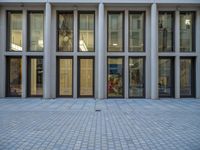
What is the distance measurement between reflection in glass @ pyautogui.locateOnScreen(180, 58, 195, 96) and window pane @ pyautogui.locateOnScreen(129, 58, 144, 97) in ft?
8.34

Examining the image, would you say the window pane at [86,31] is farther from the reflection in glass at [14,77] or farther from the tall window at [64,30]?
the reflection in glass at [14,77]

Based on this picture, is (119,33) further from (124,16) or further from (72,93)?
(72,93)

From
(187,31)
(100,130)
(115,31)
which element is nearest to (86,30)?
(115,31)

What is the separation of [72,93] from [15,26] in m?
5.59

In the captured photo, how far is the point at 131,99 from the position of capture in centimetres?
1880

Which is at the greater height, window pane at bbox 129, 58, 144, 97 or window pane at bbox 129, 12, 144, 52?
window pane at bbox 129, 12, 144, 52

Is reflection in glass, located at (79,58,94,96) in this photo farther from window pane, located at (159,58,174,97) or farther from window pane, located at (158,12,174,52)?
window pane, located at (158,12,174,52)

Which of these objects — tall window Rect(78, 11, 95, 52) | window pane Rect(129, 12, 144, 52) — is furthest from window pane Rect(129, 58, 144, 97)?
tall window Rect(78, 11, 95, 52)

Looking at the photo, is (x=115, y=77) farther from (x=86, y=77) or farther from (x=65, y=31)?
(x=65, y=31)

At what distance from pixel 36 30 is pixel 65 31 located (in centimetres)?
184

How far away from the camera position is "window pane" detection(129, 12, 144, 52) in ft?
64.2

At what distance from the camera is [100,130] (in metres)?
8.83

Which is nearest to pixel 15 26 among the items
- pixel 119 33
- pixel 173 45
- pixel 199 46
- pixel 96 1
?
pixel 96 1

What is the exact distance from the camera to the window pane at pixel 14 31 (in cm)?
1945
